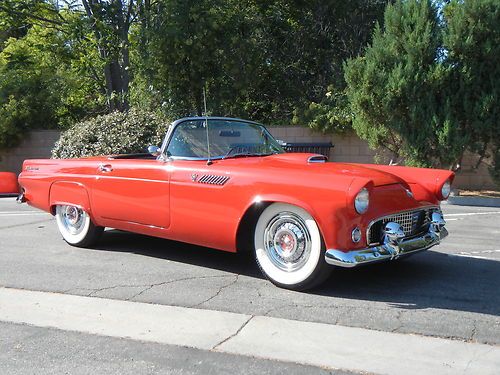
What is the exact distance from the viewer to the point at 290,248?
4.81m

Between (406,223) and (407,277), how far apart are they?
2.24 ft

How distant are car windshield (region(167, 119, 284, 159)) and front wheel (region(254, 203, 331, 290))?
1.09 meters

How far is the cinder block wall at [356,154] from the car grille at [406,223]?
9.18m

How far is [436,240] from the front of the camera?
16.4 feet

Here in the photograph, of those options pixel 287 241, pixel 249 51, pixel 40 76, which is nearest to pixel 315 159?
pixel 287 241

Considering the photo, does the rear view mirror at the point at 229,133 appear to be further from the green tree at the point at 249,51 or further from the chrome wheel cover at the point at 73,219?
the green tree at the point at 249,51

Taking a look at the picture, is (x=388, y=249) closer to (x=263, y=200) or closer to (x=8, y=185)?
(x=263, y=200)

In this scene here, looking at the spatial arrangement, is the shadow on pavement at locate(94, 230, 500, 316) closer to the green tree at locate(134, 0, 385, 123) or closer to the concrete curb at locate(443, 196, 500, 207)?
the concrete curb at locate(443, 196, 500, 207)

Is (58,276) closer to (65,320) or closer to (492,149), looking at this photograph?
(65,320)

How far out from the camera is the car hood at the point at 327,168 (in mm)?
4703

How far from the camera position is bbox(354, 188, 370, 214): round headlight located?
Result: 440 centimetres

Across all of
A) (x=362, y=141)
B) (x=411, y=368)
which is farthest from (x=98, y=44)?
(x=411, y=368)

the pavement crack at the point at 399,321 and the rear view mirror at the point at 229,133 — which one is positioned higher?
the rear view mirror at the point at 229,133

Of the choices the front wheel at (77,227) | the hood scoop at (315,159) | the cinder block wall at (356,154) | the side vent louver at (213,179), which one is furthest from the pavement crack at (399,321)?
the cinder block wall at (356,154)
